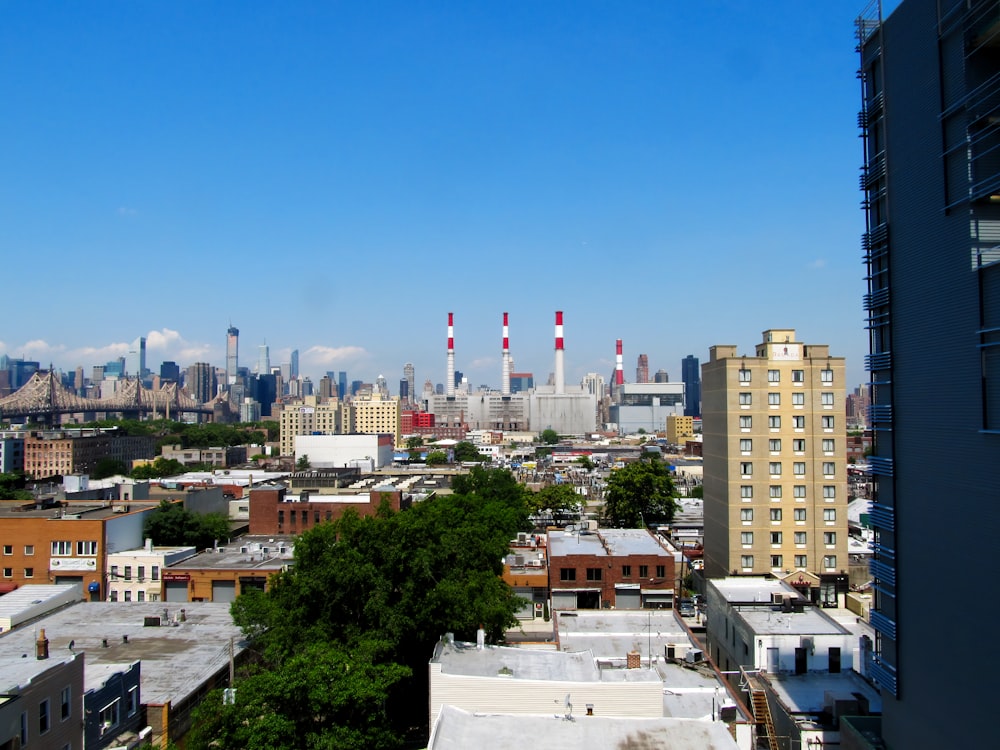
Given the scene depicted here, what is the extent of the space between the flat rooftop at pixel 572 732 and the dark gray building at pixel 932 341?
338 cm

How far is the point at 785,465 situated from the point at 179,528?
96.1 feet

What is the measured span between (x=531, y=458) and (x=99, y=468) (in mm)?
64478

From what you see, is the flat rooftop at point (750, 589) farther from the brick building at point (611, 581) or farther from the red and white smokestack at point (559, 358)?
the red and white smokestack at point (559, 358)

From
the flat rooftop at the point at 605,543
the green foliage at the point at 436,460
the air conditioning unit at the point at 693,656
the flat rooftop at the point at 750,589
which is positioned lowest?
the green foliage at the point at 436,460

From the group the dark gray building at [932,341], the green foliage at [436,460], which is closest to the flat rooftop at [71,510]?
the dark gray building at [932,341]

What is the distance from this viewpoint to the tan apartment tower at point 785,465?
32.9 metres

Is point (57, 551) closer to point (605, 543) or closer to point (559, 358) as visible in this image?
point (605, 543)

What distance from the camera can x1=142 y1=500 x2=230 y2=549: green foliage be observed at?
37.9 meters

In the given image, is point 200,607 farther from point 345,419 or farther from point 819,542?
point 345,419

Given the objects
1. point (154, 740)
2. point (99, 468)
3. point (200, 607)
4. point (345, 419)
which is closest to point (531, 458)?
point (345, 419)

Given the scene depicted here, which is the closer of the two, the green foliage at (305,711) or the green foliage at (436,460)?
the green foliage at (305,711)

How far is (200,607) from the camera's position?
25734 mm

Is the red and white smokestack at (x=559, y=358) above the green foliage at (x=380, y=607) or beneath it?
above

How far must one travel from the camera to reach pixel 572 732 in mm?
12234
